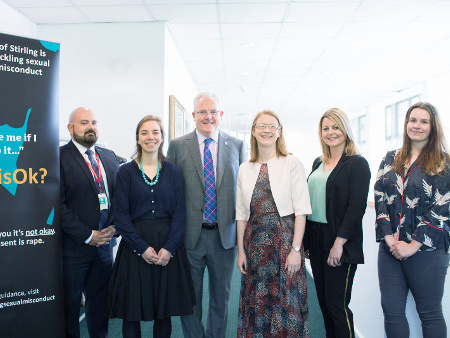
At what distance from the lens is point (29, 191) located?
1636mm

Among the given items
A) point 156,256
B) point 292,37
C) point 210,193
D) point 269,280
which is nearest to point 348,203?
point 269,280

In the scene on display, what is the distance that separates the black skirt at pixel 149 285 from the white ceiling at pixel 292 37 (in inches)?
97.7

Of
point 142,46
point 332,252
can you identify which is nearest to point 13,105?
point 332,252

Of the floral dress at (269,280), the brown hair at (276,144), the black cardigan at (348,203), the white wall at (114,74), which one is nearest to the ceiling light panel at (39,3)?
the white wall at (114,74)

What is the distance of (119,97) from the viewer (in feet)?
12.6

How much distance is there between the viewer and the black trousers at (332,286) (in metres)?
1.70

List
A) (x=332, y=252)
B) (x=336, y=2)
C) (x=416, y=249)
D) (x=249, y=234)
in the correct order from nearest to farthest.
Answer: (x=416, y=249) < (x=332, y=252) < (x=249, y=234) < (x=336, y=2)

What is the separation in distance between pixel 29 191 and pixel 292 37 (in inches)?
149

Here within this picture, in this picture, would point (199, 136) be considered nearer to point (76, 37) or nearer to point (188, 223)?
point (188, 223)

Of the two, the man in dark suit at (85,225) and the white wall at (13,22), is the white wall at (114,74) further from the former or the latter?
the man in dark suit at (85,225)

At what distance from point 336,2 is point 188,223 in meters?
2.80

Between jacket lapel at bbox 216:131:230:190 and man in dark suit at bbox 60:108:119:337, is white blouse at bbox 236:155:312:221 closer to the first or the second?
jacket lapel at bbox 216:131:230:190

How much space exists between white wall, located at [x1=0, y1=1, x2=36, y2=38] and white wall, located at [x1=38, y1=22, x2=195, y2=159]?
6.0 inches

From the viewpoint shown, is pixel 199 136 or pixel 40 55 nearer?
pixel 40 55
